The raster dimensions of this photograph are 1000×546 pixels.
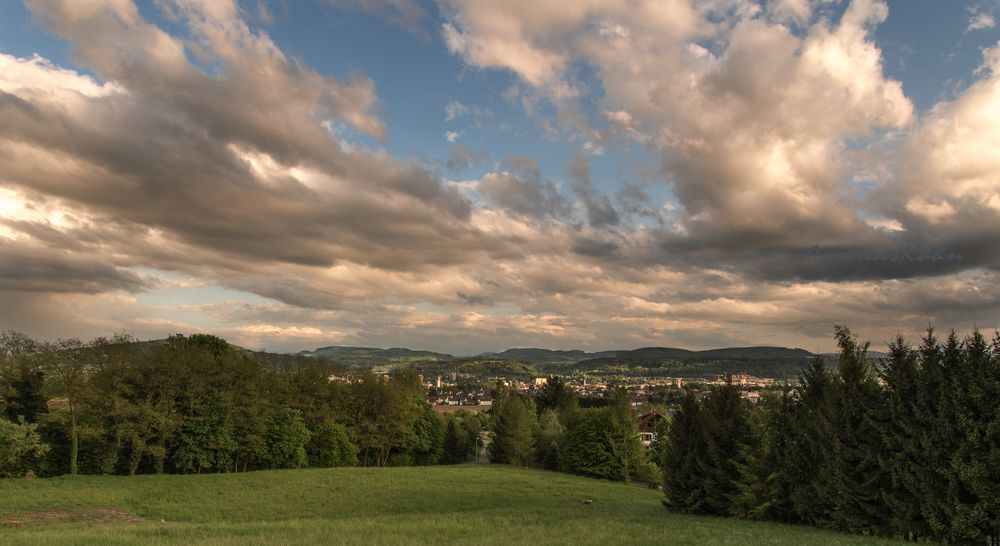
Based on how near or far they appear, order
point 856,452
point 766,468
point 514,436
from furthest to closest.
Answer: point 514,436 → point 766,468 → point 856,452

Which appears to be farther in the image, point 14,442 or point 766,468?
point 14,442

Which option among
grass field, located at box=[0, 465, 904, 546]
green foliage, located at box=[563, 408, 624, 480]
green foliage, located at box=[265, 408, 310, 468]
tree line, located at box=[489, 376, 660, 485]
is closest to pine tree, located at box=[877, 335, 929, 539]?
A: grass field, located at box=[0, 465, 904, 546]

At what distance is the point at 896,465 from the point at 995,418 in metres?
4.13

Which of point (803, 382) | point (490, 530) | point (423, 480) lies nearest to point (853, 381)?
point (803, 382)

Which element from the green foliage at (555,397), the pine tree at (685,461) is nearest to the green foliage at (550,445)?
the green foliage at (555,397)

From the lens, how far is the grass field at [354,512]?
19.7 meters

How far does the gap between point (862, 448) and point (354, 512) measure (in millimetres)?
29848

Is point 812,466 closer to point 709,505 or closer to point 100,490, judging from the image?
point 709,505

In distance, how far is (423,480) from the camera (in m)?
52.9

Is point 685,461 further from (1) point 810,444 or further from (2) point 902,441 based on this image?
(2) point 902,441

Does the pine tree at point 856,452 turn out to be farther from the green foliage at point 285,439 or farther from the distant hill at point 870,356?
the green foliage at point 285,439

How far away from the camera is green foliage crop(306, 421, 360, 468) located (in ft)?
236

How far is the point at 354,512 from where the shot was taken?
36281 millimetres

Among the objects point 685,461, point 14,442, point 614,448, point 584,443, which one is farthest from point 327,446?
point 685,461
